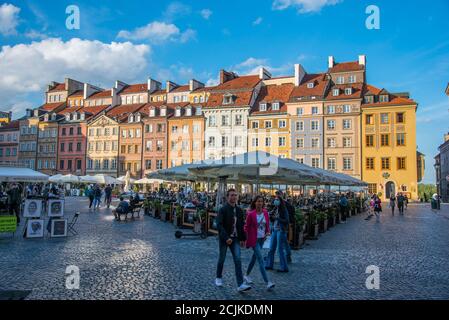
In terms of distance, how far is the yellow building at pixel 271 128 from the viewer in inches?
2222

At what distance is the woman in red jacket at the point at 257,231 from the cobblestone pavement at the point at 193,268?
0.98ft

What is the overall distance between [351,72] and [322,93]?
643 centimetres

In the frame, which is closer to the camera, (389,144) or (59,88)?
(389,144)

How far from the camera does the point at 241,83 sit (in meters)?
63.2

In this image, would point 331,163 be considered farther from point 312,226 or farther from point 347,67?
point 312,226

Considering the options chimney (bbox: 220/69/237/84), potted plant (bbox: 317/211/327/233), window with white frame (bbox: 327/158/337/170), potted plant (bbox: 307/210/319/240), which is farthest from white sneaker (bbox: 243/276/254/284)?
chimney (bbox: 220/69/237/84)

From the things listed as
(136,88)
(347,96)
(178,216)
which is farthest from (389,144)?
(136,88)

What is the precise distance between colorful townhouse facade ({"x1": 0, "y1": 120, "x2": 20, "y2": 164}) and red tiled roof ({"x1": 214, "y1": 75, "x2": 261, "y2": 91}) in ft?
127

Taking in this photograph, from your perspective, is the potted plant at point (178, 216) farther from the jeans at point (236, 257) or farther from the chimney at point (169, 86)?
the chimney at point (169, 86)

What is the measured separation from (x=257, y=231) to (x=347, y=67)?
55826 millimetres

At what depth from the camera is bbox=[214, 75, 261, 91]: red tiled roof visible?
61.6 m

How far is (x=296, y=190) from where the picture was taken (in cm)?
5353

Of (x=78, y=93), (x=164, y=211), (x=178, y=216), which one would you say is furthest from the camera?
(x=78, y=93)
